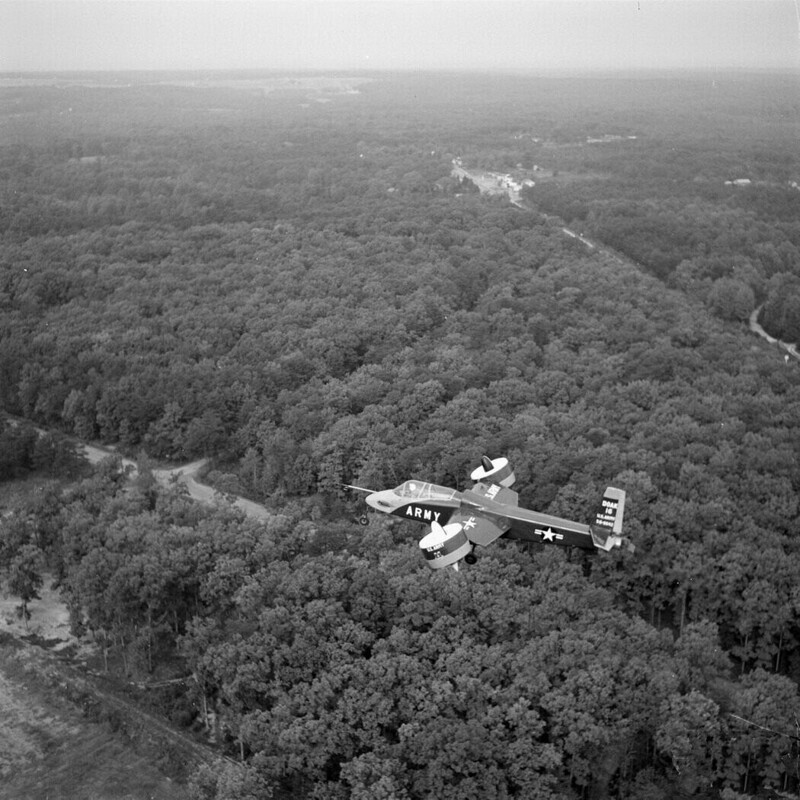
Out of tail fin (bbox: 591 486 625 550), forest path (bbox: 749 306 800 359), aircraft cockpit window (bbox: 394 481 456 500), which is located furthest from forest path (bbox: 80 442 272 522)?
forest path (bbox: 749 306 800 359)

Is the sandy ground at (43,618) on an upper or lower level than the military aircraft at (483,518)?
lower

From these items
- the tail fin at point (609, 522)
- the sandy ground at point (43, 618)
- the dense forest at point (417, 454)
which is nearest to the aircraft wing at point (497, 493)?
the dense forest at point (417, 454)

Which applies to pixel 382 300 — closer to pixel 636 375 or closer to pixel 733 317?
pixel 636 375

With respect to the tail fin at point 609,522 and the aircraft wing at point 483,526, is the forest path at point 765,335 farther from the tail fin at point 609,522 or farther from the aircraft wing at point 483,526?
the aircraft wing at point 483,526

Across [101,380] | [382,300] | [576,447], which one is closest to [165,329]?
[101,380]

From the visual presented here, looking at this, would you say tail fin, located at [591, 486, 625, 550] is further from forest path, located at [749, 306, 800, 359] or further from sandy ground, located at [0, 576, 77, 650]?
forest path, located at [749, 306, 800, 359]

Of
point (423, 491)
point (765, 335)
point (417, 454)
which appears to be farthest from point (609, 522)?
point (765, 335)
